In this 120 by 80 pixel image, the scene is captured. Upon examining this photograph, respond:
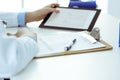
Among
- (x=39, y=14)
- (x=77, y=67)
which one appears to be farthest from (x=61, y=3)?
(x=77, y=67)

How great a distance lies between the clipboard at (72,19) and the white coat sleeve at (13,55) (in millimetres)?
420

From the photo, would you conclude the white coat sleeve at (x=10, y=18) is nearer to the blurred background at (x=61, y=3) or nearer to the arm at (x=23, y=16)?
the arm at (x=23, y=16)

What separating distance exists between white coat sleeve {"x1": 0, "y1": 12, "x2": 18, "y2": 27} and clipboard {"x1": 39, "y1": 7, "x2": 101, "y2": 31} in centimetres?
14

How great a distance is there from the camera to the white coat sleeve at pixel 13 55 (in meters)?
0.76

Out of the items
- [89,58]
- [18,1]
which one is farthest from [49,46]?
[18,1]

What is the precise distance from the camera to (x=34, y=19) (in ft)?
4.46

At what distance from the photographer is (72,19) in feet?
4.17

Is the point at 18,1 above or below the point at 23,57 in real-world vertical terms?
below

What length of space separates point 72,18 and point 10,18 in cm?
33

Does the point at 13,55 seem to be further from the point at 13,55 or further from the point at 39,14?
the point at 39,14

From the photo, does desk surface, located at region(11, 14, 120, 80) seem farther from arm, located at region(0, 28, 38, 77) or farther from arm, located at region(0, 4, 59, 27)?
arm, located at region(0, 4, 59, 27)

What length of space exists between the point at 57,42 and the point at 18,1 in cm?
201

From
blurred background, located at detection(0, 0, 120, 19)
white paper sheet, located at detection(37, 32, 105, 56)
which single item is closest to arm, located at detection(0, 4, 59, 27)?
white paper sheet, located at detection(37, 32, 105, 56)

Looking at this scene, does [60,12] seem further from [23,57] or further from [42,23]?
[23,57]
